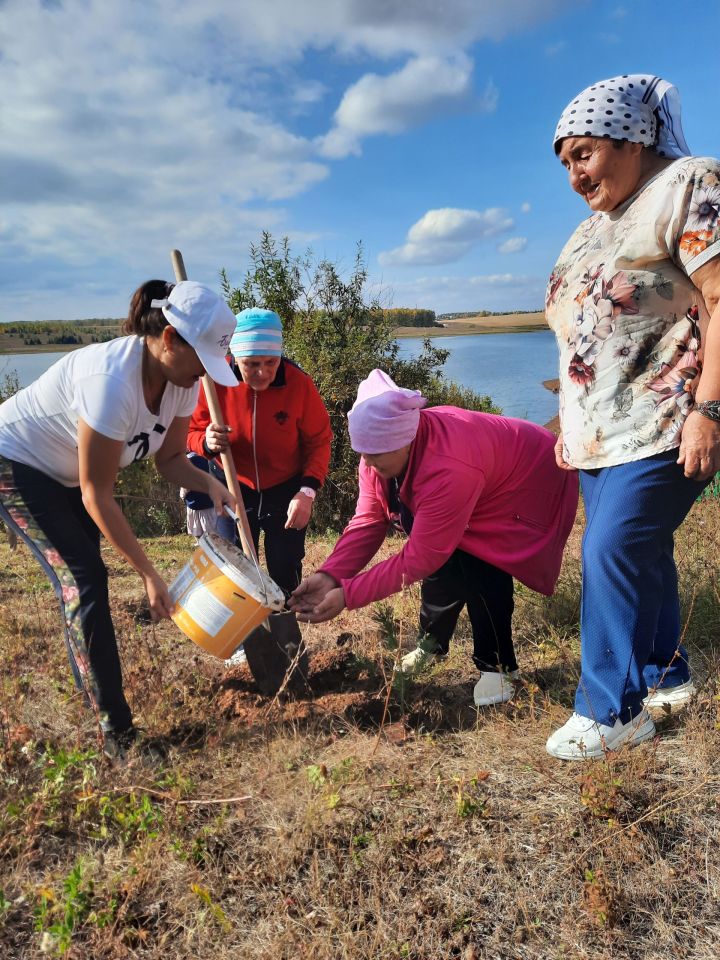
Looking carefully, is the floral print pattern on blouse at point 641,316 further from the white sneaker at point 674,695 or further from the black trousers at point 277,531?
the black trousers at point 277,531

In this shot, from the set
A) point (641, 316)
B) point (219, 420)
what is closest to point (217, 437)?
point (219, 420)

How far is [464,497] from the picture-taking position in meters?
2.57

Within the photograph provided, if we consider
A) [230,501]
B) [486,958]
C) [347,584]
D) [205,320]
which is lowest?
[486,958]

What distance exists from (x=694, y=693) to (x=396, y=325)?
690cm

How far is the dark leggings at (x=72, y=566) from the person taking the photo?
249cm

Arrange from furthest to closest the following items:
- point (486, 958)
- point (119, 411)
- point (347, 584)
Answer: point (347, 584), point (119, 411), point (486, 958)

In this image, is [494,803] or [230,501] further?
[230,501]

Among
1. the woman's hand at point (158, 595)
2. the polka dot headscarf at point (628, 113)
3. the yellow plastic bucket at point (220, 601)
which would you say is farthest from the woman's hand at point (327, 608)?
the polka dot headscarf at point (628, 113)

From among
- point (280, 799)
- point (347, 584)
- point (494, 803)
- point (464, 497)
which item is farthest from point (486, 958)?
point (464, 497)

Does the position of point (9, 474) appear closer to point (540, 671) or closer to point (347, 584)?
point (347, 584)

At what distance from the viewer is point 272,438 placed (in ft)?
11.6

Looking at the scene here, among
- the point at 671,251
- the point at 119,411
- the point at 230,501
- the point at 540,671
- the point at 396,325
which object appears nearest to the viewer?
the point at 671,251

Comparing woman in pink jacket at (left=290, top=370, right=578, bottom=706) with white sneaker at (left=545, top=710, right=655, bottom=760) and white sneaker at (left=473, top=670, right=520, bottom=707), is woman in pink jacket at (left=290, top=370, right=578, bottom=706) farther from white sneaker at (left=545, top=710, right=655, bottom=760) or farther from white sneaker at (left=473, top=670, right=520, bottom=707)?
white sneaker at (left=545, top=710, right=655, bottom=760)

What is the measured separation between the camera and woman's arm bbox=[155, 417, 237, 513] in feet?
9.43
